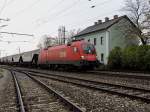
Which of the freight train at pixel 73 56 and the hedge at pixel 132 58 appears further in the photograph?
the hedge at pixel 132 58

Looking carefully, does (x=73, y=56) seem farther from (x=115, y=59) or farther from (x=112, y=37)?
(x=112, y=37)

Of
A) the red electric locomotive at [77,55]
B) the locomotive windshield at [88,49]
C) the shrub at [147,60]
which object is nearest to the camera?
the red electric locomotive at [77,55]

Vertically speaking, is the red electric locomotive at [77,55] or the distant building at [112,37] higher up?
the distant building at [112,37]

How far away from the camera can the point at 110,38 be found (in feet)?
191

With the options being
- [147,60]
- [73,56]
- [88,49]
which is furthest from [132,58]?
[73,56]

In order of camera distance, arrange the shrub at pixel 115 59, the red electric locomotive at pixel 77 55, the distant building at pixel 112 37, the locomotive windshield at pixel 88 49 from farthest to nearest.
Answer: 1. the distant building at pixel 112 37
2. the shrub at pixel 115 59
3. the locomotive windshield at pixel 88 49
4. the red electric locomotive at pixel 77 55

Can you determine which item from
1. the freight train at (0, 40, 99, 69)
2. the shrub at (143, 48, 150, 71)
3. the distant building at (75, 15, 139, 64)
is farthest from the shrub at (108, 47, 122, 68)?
the distant building at (75, 15, 139, 64)

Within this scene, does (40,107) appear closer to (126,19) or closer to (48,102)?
(48,102)

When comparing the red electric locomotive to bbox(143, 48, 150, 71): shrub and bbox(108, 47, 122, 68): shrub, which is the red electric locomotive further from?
bbox(108, 47, 122, 68): shrub

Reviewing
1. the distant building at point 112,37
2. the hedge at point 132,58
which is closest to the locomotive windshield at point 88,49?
the hedge at point 132,58

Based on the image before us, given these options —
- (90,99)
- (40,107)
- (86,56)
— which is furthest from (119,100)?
(86,56)

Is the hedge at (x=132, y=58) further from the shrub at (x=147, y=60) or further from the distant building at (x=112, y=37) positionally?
the distant building at (x=112, y=37)

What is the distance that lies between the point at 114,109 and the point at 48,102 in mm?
2930

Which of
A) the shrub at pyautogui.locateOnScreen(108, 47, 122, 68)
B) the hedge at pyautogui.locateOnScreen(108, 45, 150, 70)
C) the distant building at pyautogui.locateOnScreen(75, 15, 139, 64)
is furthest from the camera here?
the distant building at pyautogui.locateOnScreen(75, 15, 139, 64)
